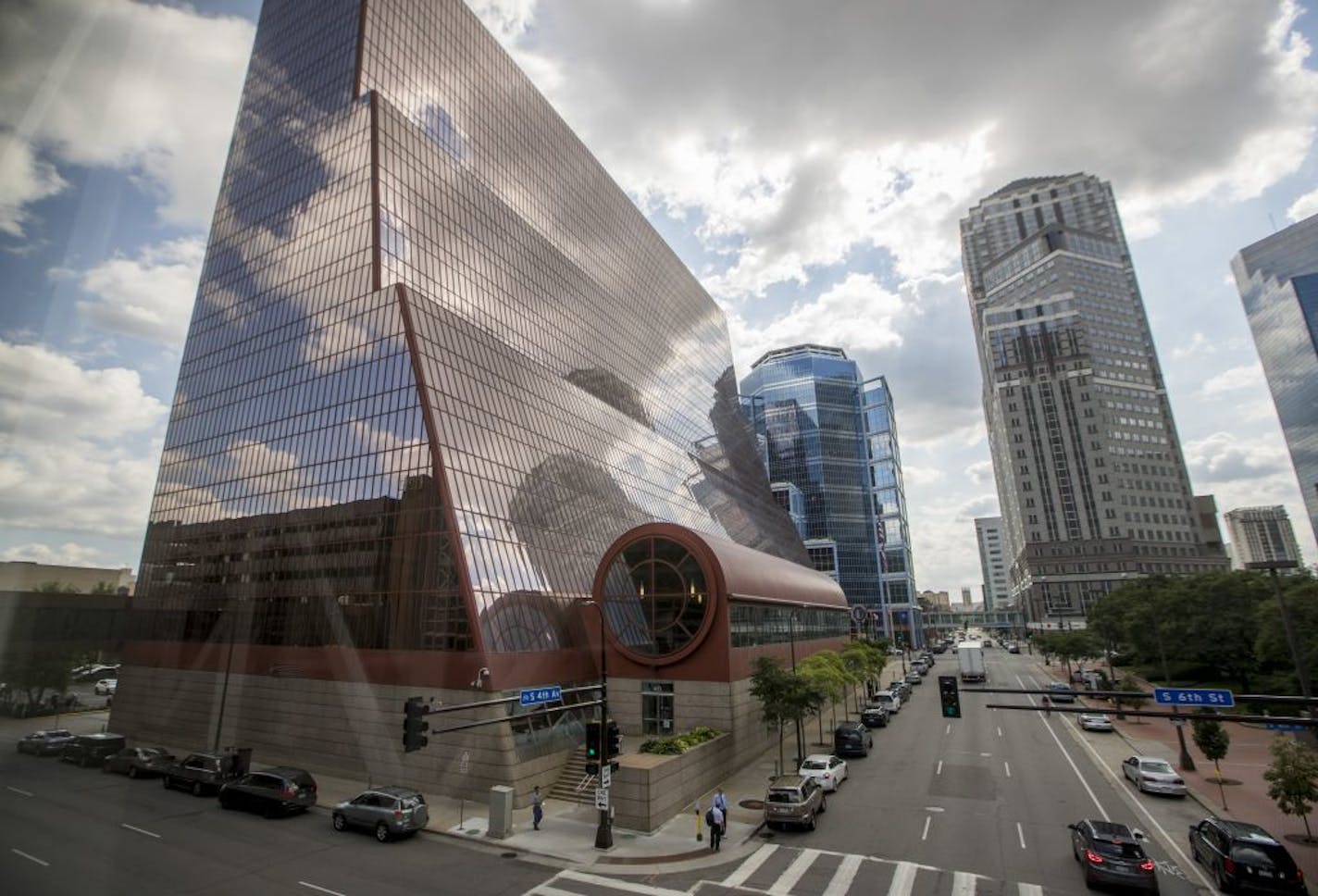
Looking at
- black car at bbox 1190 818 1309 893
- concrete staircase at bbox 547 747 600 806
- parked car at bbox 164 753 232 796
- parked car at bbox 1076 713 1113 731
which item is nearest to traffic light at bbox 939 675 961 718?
black car at bbox 1190 818 1309 893

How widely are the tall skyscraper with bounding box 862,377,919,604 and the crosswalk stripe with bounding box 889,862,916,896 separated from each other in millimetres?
146960

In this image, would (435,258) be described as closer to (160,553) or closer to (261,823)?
(160,553)

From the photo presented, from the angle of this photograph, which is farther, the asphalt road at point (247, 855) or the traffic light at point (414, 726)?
the asphalt road at point (247, 855)

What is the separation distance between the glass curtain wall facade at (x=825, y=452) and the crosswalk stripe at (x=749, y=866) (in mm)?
137645

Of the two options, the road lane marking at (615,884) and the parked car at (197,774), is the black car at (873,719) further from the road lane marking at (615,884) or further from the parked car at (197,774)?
the parked car at (197,774)

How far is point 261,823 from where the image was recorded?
25172 millimetres

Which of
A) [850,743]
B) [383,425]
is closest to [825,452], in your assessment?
[850,743]

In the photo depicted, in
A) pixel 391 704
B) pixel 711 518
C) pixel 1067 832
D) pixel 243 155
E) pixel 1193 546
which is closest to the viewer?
pixel 1067 832

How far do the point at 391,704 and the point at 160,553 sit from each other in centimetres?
2933

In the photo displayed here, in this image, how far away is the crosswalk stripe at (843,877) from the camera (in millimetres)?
18891

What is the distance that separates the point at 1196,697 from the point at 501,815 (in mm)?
22911

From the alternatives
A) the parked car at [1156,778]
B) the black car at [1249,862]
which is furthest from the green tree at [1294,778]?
the parked car at [1156,778]

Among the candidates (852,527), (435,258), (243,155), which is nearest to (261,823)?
(435,258)

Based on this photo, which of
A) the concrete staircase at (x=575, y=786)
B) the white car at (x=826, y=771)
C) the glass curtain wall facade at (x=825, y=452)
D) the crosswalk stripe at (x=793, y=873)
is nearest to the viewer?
the crosswalk stripe at (x=793, y=873)
